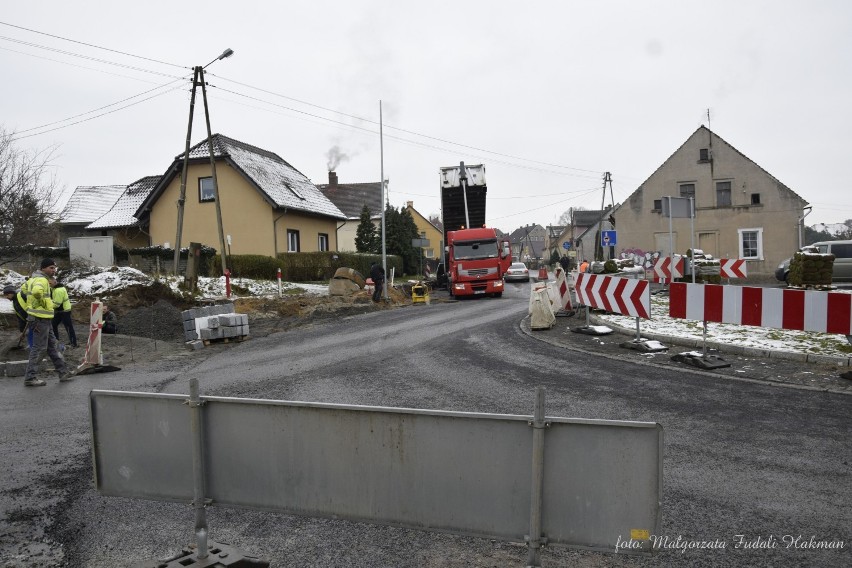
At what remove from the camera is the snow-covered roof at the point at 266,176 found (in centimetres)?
3409

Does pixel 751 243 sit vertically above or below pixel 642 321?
above

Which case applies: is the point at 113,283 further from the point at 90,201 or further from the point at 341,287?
the point at 90,201

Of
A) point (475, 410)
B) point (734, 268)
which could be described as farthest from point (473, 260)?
point (475, 410)

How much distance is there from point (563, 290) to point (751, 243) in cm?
2635

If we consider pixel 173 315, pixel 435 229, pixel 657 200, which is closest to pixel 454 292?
pixel 173 315

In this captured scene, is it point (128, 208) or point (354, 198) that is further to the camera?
point (354, 198)

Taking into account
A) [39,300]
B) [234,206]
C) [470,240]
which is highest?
[234,206]

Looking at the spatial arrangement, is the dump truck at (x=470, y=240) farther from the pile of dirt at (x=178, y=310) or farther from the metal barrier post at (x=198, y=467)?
the metal barrier post at (x=198, y=467)

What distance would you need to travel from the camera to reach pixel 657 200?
4044 cm

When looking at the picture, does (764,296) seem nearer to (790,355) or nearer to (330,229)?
(790,355)

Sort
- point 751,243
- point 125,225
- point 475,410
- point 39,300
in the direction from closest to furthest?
point 475,410
point 39,300
point 125,225
point 751,243

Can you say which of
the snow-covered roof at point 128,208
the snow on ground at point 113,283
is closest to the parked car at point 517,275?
the snow-covered roof at point 128,208

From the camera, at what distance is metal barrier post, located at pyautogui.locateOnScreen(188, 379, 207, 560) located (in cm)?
352

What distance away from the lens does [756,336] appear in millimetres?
12148
